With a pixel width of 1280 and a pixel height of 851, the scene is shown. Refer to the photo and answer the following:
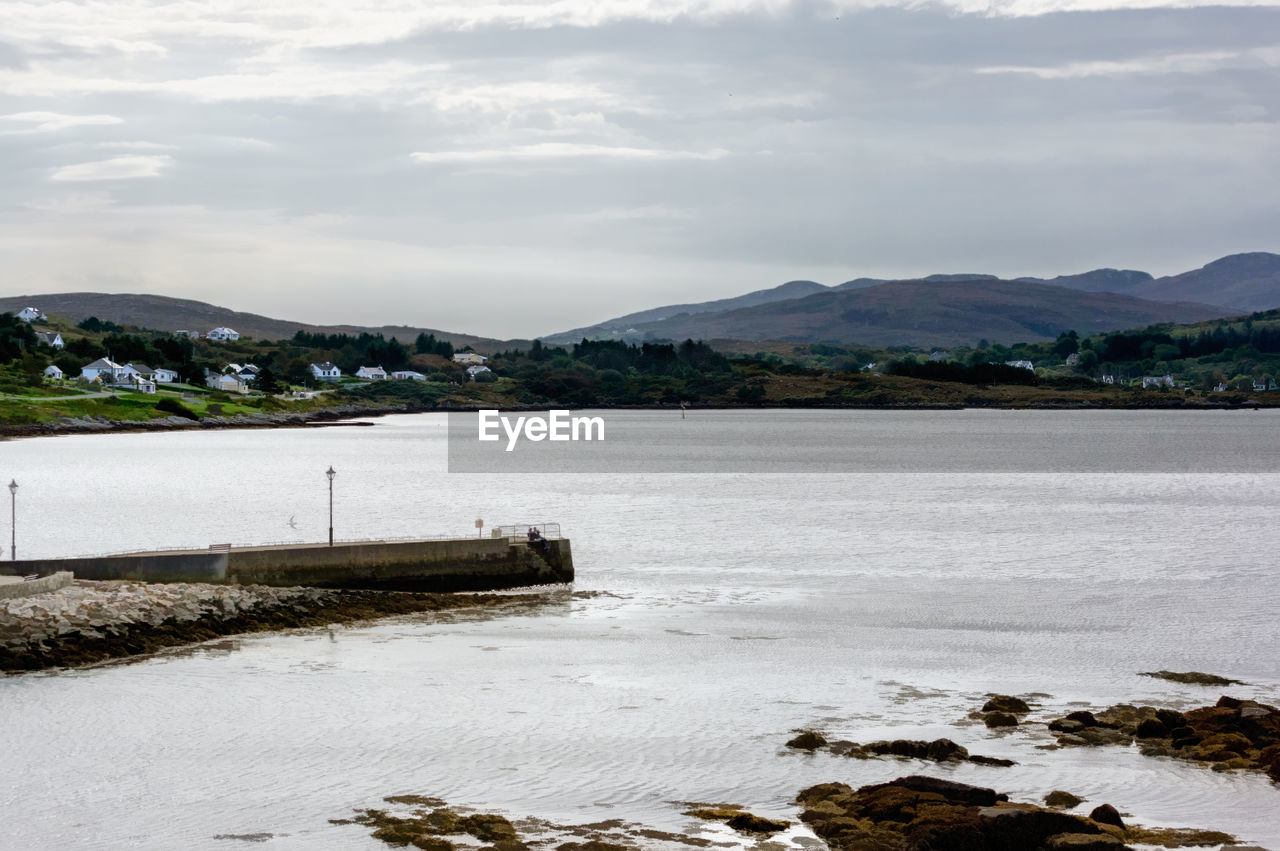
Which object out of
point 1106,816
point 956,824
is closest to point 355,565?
point 956,824

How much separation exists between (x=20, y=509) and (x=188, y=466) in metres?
→ 41.9

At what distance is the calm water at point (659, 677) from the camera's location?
2117 cm

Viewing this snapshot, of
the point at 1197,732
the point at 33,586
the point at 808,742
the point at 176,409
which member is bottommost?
the point at 808,742

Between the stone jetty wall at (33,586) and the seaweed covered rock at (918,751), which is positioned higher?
the stone jetty wall at (33,586)

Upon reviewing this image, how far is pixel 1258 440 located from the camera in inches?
6831

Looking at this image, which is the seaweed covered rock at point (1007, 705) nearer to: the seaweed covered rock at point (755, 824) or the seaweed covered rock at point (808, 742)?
the seaweed covered rock at point (808, 742)

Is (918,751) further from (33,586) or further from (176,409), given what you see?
(176,409)

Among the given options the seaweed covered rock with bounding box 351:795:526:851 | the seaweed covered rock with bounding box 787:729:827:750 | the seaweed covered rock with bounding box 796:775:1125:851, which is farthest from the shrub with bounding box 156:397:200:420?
the seaweed covered rock with bounding box 796:775:1125:851

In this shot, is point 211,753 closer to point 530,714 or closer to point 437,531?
point 530,714

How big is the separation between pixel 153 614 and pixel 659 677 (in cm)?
1293

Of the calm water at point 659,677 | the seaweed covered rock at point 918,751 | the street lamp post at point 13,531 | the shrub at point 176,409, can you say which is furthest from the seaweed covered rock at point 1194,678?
the shrub at point 176,409

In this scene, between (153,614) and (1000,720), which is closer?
(1000,720)

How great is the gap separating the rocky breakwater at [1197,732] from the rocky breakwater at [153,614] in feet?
63.5

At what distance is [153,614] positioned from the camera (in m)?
33.0
